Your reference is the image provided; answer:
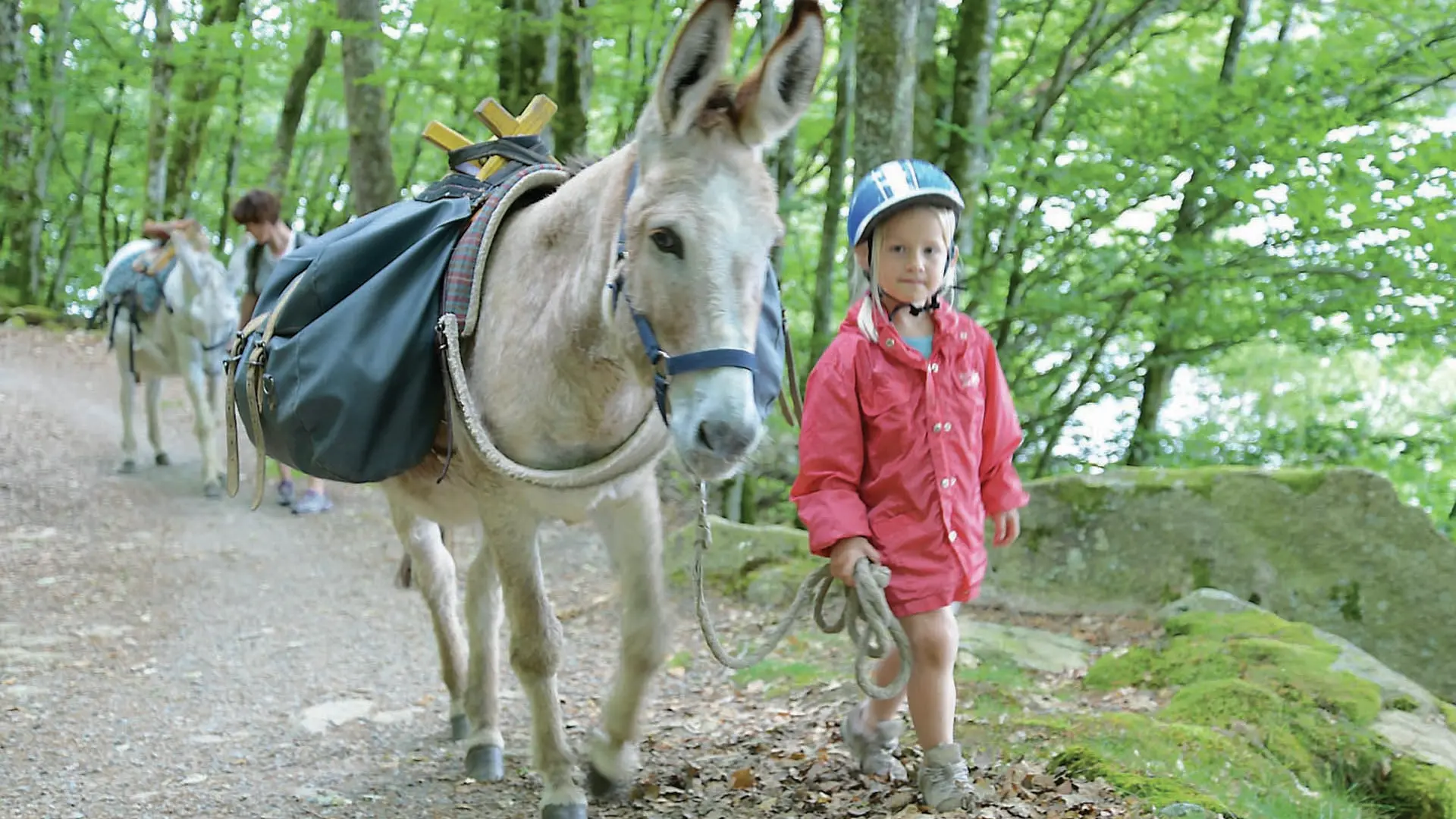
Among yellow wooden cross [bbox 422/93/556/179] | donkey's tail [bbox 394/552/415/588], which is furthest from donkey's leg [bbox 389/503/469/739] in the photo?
donkey's tail [bbox 394/552/415/588]

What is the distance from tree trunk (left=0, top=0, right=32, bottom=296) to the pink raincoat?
1703 centimetres

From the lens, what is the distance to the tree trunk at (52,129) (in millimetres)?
16859

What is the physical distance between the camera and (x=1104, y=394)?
29.6ft

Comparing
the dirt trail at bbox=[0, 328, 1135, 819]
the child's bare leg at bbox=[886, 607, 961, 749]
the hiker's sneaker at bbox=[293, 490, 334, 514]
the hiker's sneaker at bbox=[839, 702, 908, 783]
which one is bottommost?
the dirt trail at bbox=[0, 328, 1135, 819]

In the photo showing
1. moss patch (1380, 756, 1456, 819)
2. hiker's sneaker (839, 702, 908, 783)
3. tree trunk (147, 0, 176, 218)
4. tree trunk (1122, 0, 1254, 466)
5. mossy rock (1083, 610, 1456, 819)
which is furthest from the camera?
tree trunk (147, 0, 176, 218)

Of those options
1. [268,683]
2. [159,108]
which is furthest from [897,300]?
[159,108]

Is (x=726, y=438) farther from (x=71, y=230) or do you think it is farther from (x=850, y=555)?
(x=71, y=230)

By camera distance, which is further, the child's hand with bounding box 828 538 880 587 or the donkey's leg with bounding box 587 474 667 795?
the donkey's leg with bounding box 587 474 667 795

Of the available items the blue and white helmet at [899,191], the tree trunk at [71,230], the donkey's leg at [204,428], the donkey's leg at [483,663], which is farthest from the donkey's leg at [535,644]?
the tree trunk at [71,230]

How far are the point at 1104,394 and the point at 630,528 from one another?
6756mm

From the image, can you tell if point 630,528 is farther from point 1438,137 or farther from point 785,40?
point 1438,137

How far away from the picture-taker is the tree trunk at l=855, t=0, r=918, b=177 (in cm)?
536

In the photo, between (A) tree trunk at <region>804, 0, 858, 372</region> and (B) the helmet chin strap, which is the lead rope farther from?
(A) tree trunk at <region>804, 0, 858, 372</region>

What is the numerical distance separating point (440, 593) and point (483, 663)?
0.46m
